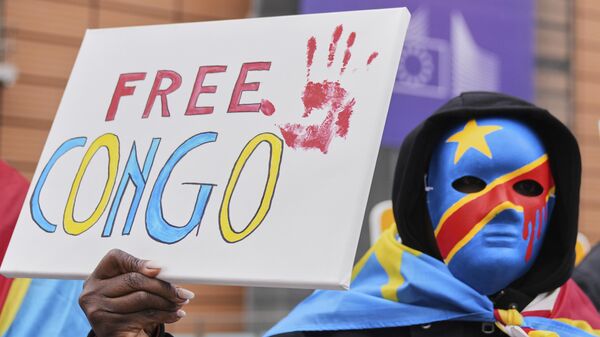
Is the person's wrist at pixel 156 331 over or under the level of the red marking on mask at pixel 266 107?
under

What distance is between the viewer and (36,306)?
7.09 ft

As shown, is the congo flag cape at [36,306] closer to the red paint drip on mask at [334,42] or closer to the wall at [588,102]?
the red paint drip on mask at [334,42]

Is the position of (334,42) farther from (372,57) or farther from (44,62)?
(44,62)

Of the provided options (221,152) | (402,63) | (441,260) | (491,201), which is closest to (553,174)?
(491,201)

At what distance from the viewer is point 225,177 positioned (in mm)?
1703

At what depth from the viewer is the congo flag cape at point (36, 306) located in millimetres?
2125

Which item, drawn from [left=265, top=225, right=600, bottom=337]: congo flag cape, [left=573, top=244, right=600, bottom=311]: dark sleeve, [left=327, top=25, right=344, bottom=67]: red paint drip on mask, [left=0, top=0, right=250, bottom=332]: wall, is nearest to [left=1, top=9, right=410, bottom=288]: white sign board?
[left=327, top=25, right=344, bottom=67]: red paint drip on mask

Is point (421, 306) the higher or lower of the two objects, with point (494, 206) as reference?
lower

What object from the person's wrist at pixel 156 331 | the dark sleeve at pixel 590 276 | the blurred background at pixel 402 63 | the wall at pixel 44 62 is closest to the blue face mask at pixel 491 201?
the dark sleeve at pixel 590 276

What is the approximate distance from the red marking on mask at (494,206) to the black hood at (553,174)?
89 mm

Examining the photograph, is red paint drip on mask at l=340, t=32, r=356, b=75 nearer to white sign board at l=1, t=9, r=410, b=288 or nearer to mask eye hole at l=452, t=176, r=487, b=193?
white sign board at l=1, t=9, r=410, b=288

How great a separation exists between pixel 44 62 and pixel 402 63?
15.3 feet

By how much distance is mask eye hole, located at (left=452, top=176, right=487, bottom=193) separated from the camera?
2.49 metres

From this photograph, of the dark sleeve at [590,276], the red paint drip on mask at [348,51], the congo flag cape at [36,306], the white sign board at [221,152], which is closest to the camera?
the white sign board at [221,152]
